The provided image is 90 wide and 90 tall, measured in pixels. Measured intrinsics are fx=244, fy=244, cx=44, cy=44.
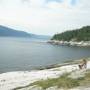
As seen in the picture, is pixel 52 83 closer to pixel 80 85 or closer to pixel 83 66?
pixel 80 85

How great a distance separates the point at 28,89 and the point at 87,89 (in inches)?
265

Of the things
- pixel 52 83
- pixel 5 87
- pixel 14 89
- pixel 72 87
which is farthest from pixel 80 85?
pixel 5 87

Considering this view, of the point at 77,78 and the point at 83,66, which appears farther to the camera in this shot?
the point at 83,66

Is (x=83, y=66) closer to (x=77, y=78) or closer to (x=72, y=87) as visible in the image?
(x=77, y=78)

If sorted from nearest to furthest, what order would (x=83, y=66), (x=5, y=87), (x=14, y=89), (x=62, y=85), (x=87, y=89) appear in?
(x=87, y=89)
(x=62, y=85)
(x=14, y=89)
(x=5, y=87)
(x=83, y=66)

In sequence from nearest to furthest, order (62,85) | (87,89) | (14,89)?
(87,89), (62,85), (14,89)

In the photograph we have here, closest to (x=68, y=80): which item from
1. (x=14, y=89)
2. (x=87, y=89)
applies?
(x=87, y=89)

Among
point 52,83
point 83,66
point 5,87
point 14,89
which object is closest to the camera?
point 52,83

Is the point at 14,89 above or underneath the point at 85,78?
underneath

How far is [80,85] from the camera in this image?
79.4 ft

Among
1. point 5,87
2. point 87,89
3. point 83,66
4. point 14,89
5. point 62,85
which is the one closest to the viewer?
point 87,89

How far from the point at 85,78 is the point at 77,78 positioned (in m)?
0.87

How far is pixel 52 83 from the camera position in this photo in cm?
2603

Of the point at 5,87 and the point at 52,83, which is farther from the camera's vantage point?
the point at 5,87
